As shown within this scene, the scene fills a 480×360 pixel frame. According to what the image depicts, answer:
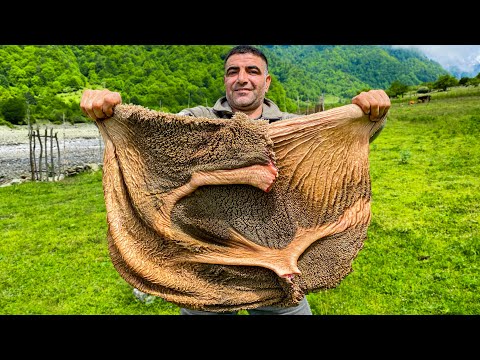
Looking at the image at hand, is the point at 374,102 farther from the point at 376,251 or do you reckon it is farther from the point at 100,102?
the point at 376,251

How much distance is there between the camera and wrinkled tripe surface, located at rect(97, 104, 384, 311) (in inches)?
94.0

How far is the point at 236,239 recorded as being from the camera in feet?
8.18

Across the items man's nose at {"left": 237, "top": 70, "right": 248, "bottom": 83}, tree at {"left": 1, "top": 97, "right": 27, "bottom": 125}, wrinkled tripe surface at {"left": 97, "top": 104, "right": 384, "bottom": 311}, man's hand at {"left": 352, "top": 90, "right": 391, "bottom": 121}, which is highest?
man's nose at {"left": 237, "top": 70, "right": 248, "bottom": 83}

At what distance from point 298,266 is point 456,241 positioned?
221 inches

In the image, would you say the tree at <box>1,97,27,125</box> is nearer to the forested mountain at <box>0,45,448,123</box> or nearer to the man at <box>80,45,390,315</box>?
the forested mountain at <box>0,45,448,123</box>

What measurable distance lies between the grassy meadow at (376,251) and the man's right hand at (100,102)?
365cm

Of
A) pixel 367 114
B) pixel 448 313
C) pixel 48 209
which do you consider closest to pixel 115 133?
pixel 367 114

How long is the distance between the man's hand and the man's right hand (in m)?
1.47

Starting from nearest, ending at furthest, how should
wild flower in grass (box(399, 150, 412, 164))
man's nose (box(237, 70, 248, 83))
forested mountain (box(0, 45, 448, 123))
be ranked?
man's nose (box(237, 70, 248, 83))
wild flower in grass (box(399, 150, 412, 164))
forested mountain (box(0, 45, 448, 123))

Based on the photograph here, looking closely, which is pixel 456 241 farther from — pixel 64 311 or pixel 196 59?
pixel 196 59

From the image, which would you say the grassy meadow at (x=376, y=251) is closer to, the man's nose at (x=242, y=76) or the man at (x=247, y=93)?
the man at (x=247, y=93)

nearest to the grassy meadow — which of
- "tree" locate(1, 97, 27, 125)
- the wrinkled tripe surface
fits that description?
the wrinkled tripe surface

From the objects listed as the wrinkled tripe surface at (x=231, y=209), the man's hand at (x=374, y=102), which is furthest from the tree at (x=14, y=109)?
the man's hand at (x=374, y=102)

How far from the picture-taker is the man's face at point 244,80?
2.87 metres
